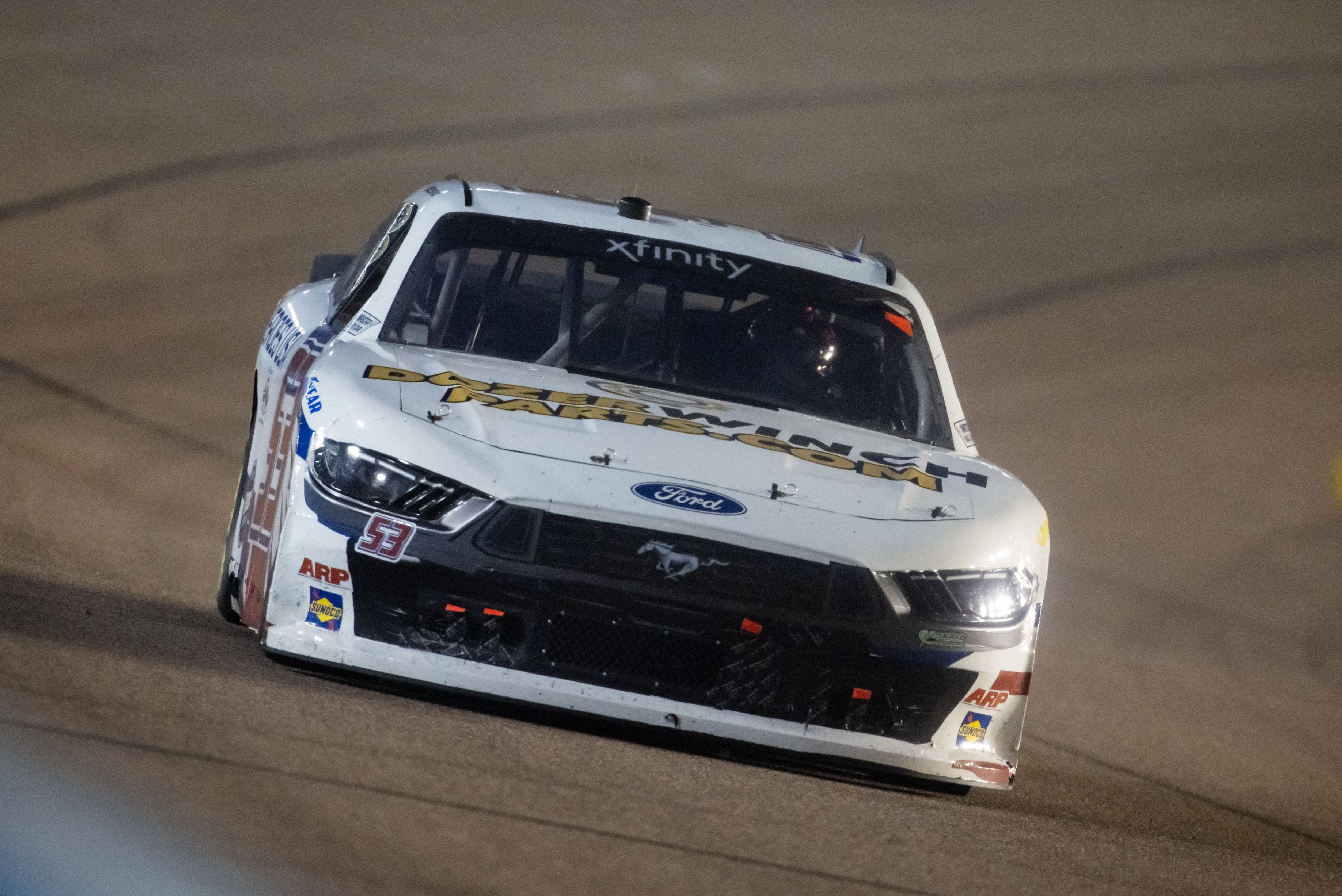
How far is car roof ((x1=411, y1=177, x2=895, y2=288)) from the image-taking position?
21.3ft

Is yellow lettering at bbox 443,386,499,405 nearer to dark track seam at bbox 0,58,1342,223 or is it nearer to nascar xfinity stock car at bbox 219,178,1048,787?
nascar xfinity stock car at bbox 219,178,1048,787

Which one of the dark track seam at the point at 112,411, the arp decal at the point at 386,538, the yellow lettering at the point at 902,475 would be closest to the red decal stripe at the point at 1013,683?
the yellow lettering at the point at 902,475

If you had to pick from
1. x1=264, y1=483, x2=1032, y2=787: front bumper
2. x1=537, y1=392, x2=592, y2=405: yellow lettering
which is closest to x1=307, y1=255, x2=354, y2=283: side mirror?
x1=537, y1=392, x2=592, y2=405: yellow lettering

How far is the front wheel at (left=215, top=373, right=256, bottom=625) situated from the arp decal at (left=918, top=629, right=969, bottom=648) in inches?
87.9

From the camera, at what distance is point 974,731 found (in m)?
5.16

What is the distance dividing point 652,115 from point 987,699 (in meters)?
15.6

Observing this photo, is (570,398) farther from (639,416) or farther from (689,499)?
(689,499)

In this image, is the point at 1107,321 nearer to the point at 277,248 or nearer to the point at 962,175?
the point at 962,175

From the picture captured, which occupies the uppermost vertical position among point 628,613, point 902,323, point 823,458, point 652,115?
point 652,115

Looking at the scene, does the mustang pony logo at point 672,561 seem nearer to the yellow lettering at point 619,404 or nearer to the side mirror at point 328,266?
the yellow lettering at point 619,404

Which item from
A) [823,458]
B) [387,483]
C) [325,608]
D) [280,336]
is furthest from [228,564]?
[823,458]

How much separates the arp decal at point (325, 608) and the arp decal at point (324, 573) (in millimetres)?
27

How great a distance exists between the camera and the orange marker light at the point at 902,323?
650 cm

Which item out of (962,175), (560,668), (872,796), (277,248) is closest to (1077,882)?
(872,796)
